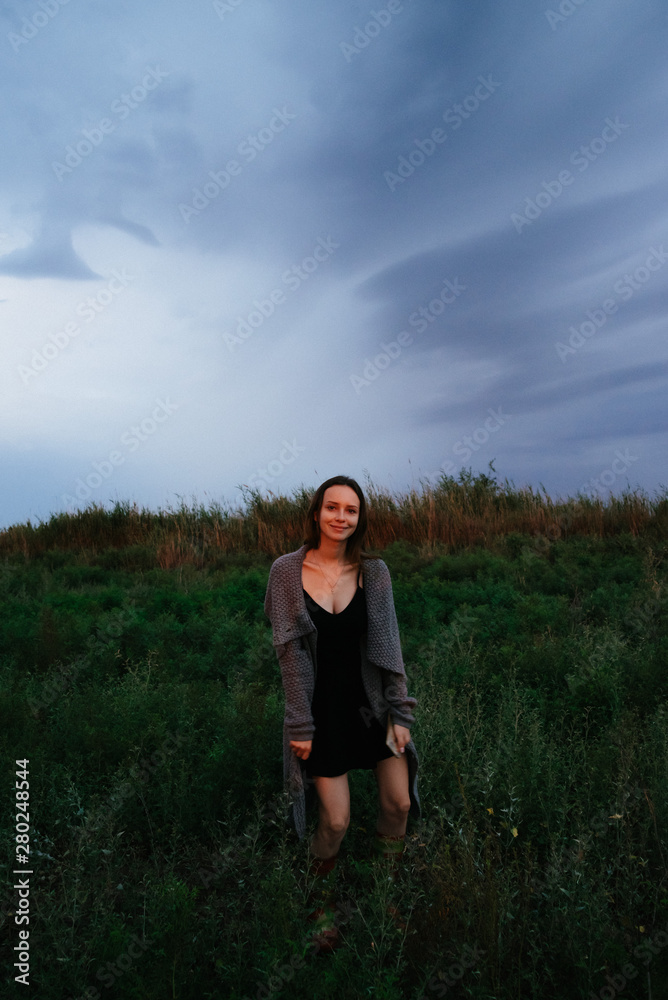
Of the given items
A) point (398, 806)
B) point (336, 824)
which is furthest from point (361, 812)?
point (336, 824)

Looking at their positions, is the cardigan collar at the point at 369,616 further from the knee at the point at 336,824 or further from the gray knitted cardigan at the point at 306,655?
the knee at the point at 336,824

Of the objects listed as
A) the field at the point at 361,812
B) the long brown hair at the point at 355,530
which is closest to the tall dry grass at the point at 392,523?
the field at the point at 361,812

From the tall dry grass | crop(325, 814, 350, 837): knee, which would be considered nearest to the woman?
crop(325, 814, 350, 837): knee

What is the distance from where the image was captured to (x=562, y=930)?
3328 millimetres

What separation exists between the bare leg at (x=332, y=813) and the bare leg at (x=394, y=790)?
0.21 meters

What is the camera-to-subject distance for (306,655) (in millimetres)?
3418

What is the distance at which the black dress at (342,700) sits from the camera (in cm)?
342

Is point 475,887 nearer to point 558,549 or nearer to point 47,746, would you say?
point 47,746

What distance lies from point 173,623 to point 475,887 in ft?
20.6

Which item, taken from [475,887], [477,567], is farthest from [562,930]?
[477,567]

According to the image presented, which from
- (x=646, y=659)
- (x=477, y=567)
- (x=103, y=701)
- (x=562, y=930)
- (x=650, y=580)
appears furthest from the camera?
(x=477, y=567)

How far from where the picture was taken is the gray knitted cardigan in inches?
133

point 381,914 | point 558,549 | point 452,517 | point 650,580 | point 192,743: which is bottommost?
point 381,914

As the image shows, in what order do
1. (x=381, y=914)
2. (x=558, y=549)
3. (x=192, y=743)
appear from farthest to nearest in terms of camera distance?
(x=558, y=549) → (x=192, y=743) → (x=381, y=914)
